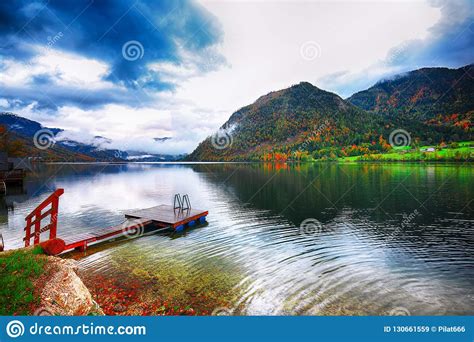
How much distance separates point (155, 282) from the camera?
11.6 m

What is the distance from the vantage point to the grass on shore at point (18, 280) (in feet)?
24.5

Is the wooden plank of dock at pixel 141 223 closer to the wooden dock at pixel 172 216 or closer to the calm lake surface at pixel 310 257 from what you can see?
the wooden dock at pixel 172 216

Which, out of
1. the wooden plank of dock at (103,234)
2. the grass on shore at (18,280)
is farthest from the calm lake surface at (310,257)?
the grass on shore at (18,280)

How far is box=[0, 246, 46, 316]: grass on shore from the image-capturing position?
7461 mm

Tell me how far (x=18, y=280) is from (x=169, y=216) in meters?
14.8

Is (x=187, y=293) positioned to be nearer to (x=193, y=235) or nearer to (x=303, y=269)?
(x=303, y=269)

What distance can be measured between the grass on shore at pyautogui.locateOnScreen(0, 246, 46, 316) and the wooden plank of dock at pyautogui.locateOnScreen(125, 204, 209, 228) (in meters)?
11.5

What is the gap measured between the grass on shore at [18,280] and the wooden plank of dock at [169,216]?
1149 cm

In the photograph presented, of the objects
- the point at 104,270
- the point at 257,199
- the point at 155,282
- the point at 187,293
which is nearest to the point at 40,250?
the point at 104,270

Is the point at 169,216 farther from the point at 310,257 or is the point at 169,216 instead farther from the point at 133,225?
the point at 310,257

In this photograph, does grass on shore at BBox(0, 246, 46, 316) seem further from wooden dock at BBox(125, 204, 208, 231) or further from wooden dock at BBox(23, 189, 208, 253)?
wooden dock at BBox(125, 204, 208, 231)

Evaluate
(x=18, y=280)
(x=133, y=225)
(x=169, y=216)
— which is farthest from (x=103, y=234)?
(x=18, y=280)

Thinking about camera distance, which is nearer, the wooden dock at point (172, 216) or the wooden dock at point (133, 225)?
the wooden dock at point (133, 225)

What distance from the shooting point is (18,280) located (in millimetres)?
8164
